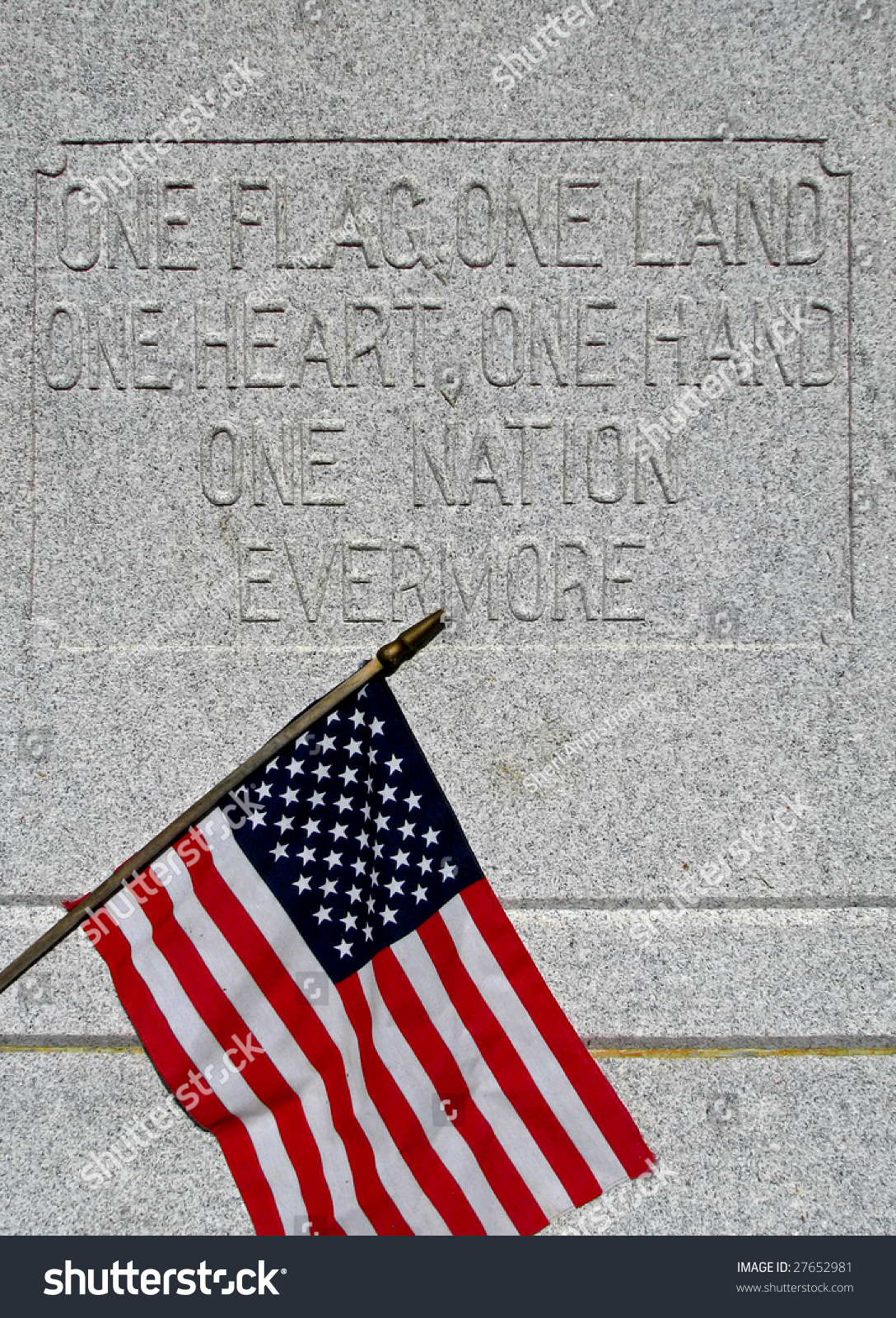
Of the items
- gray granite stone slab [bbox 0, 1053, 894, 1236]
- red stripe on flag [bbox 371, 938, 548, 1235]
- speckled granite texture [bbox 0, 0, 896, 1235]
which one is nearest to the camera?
red stripe on flag [bbox 371, 938, 548, 1235]

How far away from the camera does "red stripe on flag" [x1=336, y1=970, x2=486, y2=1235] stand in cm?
289

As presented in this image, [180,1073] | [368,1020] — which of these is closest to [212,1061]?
[180,1073]

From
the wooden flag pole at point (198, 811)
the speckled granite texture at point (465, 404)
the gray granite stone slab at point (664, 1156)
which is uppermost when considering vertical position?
the speckled granite texture at point (465, 404)

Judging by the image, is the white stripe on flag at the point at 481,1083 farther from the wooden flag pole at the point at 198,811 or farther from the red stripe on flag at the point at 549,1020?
Answer: the wooden flag pole at the point at 198,811

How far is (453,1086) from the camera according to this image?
2934 mm

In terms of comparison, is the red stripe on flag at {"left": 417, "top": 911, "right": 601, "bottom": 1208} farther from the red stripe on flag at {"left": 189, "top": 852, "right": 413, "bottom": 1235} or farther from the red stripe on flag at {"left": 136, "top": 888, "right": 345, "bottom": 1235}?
the red stripe on flag at {"left": 136, "top": 888, "right": 345, "bottom": 1235}

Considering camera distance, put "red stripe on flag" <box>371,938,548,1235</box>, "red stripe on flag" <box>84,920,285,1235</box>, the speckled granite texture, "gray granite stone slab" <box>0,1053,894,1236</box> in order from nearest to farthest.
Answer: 1. "red stripe on flag" <box>84,920,285,1235</box>
2. "red stripe on flag" <box>371,938,548,1235</box>
3. "gray granite stone slab" <box>0,1053,894,1236</box>
4. the speckled granite texture

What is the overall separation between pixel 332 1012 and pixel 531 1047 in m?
0.59

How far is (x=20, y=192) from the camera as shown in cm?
339

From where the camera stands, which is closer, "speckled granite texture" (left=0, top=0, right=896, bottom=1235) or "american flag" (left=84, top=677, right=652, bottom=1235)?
"american flag" (left=84, top=677, right=652, bottom=1235)

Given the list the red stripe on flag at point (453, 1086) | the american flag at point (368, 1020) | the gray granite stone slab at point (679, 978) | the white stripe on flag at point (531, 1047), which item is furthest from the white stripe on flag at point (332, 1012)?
the gray granite stone slab at point (679, 978)

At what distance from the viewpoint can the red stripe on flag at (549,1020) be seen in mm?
2920

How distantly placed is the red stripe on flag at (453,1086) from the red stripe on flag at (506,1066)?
0.10 metres

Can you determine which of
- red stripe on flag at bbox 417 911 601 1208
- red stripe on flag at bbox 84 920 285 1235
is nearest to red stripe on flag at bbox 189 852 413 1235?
red stripe on flag at bbox 84 920 285 1235
